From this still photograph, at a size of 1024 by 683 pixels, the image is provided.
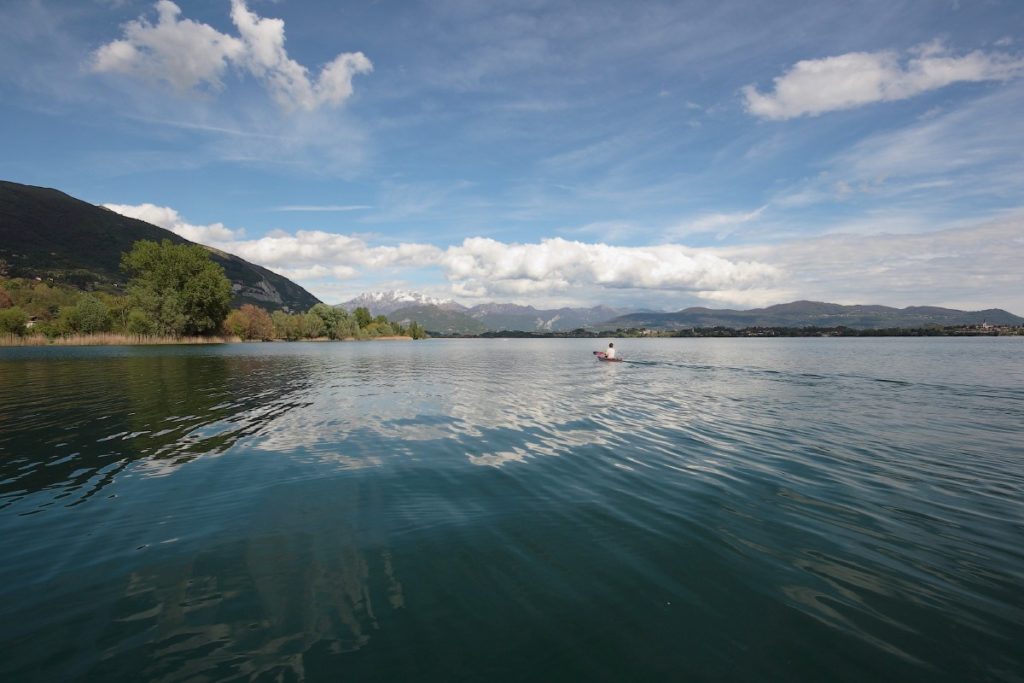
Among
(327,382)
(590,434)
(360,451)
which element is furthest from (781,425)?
(327,382)

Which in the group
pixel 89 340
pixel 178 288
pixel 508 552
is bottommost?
pixel 508 552

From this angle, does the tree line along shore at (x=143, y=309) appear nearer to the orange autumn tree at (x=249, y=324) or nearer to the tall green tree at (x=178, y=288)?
the tall green tree at (x=178, y=288)

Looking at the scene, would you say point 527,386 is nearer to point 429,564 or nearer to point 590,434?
A: point 590,434

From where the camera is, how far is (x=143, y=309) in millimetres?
123000

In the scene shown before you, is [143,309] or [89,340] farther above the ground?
[143,309]

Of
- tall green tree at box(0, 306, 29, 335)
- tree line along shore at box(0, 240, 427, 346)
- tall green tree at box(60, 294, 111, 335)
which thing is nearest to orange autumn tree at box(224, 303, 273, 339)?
tree line along shore at box(0, 240, 427, 346)

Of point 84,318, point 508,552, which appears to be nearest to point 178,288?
point 84,318

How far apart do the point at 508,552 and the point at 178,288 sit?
162 meters

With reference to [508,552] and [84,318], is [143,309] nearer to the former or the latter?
[84,318]

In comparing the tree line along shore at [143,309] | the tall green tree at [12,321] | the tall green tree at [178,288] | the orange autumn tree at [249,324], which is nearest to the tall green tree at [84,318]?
the tree line along shore at [143,309]

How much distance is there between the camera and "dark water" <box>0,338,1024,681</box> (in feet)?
20.7

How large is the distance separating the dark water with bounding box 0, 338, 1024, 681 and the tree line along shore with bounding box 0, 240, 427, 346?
406 ft

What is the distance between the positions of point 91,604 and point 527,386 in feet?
107

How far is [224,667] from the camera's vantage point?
5.93m
